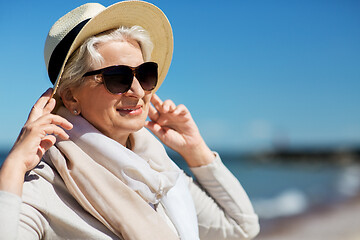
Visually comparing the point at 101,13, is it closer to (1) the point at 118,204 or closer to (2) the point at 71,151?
(2) the point at 71,151

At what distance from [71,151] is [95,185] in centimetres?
20

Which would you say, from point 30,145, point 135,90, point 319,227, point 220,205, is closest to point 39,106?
point 30,145

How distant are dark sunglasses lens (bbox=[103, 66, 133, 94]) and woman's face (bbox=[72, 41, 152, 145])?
0.12ft

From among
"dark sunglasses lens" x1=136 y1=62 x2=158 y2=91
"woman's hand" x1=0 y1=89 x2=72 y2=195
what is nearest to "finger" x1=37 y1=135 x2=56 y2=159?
"woman's hand" x1=0 y1=89 x2=72 y2=195

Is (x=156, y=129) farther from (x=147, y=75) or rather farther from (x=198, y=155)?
(x=147, y=75)

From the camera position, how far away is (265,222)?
13508 millimetres

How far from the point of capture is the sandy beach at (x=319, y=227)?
34.1 feet

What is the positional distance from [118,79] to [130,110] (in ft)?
0.61

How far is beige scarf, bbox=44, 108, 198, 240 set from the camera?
1983 mm

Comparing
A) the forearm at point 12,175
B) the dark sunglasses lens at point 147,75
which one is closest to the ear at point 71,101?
the dark sunglasses lens at point 147,75

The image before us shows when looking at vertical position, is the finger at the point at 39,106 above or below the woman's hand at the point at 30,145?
above

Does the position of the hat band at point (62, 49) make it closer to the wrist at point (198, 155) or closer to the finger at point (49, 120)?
the finger at point (49, 120)

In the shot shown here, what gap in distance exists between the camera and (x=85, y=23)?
6.88 ft

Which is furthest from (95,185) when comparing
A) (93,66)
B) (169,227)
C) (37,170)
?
(93,66)
